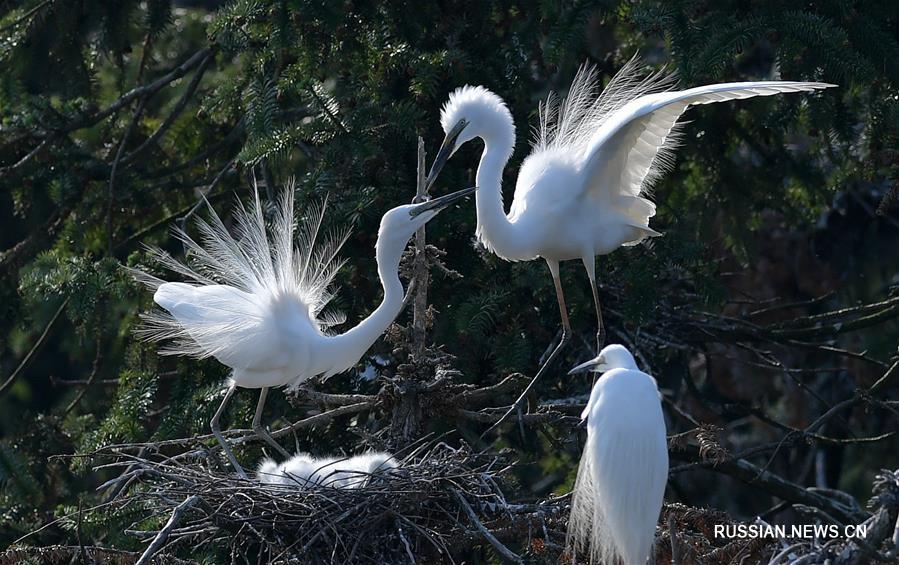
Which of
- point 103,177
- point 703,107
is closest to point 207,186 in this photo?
point 103,177

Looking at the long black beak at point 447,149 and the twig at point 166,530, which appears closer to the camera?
the twig at point 166,530

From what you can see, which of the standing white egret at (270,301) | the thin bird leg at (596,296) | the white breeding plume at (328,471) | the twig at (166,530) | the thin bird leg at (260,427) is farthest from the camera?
the thin bird leg at (596,296)

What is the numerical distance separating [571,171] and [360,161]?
918 millimetres

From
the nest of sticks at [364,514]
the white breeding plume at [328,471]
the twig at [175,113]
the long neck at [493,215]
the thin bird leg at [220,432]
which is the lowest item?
the nest of sticks at [364,514]

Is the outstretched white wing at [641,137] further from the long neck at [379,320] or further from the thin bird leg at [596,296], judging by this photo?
the long neck at [379,320]

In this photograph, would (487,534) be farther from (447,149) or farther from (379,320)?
(447,149)

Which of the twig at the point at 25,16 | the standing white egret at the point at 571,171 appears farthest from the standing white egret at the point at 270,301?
the twig at the point at 25,16

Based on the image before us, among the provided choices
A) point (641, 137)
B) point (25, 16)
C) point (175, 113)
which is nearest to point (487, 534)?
point (641, 137)

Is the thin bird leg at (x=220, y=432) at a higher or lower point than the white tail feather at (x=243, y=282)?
lower

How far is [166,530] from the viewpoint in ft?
11.7

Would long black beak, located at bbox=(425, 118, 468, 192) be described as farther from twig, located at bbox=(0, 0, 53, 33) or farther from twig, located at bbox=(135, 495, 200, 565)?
twig, located at bbox=(0, 0, 53, 33)

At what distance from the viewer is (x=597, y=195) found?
17.2 feet

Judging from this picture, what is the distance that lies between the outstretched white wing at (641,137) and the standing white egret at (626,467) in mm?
1212

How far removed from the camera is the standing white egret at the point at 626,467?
3.83 m
